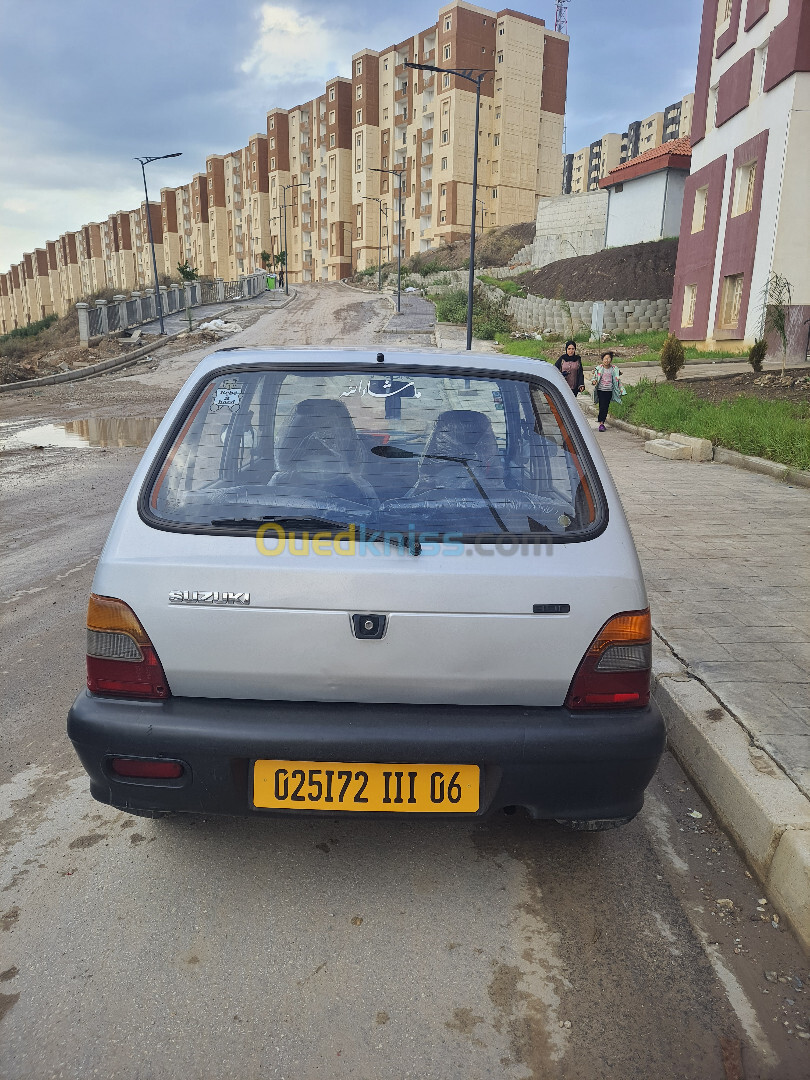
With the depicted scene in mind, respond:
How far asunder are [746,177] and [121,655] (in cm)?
2672

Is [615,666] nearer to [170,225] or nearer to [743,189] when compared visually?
[743,189]

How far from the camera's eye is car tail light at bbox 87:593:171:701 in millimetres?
2232

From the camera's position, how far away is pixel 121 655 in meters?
2.26

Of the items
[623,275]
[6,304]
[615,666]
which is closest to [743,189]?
[623,275]

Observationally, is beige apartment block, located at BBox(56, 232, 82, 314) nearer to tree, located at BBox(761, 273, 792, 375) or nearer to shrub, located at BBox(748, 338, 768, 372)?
tree, located at BBox(761, 273, 792, 375)

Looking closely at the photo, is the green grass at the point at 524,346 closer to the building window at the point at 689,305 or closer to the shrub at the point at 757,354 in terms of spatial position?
the building window at the point at 689,305

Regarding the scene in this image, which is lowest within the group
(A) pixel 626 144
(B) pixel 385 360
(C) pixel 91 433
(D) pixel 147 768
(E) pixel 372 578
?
(C) pixel 91 433

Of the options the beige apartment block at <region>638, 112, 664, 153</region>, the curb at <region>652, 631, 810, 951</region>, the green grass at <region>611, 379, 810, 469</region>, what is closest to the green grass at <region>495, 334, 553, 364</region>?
the green grass at <region>611, 379, 810, 469</region>

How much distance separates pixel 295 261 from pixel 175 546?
99853 mm

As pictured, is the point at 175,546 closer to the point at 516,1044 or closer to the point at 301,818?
the point at 301,818

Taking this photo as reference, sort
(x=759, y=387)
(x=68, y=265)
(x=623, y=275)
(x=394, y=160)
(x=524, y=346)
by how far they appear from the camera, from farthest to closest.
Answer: (x=68, y=265) → (x=394, y=160) → (x=623, y=275) → (x=524, y=346) → (x=759, y=387)

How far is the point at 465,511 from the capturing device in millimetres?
2371

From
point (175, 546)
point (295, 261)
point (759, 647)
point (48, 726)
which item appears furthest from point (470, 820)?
point (295, 261)

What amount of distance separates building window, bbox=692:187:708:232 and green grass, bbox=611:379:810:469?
13.1m
